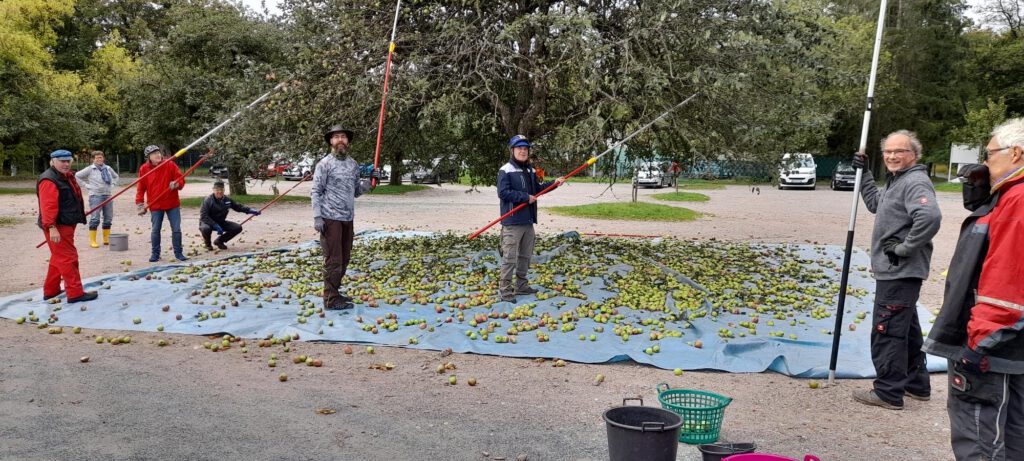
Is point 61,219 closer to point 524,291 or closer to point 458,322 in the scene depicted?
point 458,322

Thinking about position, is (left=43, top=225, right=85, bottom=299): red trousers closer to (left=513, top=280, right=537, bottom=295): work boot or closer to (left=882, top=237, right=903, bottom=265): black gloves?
(left=513, top=280, right=537, bottom=295): work boot

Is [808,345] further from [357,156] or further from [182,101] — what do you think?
[182,101]

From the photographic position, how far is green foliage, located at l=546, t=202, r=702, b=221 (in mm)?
19766

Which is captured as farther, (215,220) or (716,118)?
(215,220)

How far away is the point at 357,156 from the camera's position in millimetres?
10789

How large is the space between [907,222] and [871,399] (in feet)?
4.58

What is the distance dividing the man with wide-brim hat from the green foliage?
41.8 feet

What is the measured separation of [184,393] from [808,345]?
569 cm

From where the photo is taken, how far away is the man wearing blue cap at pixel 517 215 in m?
8.24

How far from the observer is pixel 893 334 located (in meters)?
5.21

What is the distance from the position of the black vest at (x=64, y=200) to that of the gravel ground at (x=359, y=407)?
1.37 m

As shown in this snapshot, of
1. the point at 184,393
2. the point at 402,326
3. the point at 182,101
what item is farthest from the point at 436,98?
the point at 182,101

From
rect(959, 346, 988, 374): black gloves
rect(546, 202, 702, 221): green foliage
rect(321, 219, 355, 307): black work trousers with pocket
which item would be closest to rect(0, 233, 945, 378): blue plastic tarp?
rect(321, 219, 355, 307): black work trousers with pocket

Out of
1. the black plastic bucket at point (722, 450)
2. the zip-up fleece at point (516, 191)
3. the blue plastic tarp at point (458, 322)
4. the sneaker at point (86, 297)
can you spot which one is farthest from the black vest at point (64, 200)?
the black plastic bucket at point (722, 450)
